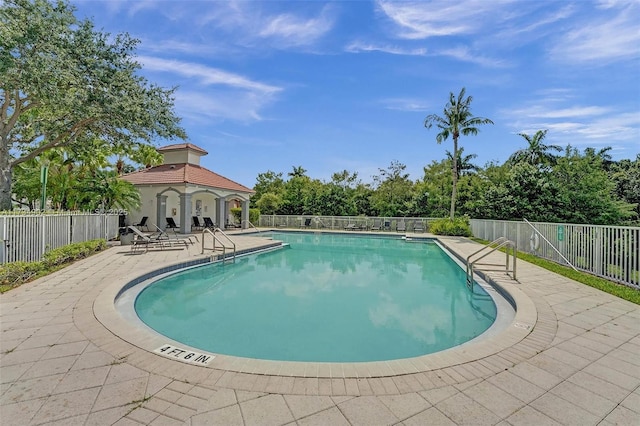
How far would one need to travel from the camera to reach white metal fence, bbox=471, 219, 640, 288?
21.0 ft

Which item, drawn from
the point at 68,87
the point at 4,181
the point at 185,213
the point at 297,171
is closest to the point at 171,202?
the point at 185,213

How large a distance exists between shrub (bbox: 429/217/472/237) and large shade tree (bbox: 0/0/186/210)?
51.5 ft

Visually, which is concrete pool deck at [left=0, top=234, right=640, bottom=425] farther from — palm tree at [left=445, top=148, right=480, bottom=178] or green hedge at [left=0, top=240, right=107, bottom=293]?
palm tree at [left=445, top=148, right=480, bottom=178]

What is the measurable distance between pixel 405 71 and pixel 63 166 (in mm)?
16229

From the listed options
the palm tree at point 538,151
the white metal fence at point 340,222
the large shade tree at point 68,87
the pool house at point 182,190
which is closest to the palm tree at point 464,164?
the palm tree at point 538,151

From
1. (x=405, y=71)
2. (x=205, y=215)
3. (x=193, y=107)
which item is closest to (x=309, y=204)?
(x=205, y=215)

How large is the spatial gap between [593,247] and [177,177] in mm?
18515

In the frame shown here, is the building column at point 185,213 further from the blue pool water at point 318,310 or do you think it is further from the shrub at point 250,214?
the blue pool water at point 318,310

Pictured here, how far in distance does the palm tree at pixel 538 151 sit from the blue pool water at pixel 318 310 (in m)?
25.5

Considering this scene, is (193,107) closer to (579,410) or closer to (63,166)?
(63,166)

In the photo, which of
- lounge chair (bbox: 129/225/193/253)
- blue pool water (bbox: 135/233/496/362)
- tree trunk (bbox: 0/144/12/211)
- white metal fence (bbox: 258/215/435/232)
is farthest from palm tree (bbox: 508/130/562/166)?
tree trunk (bbox: 0/144/12/211)

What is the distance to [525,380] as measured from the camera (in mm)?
2875

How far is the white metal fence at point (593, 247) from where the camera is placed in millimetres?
6414

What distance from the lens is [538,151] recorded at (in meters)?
30.2
